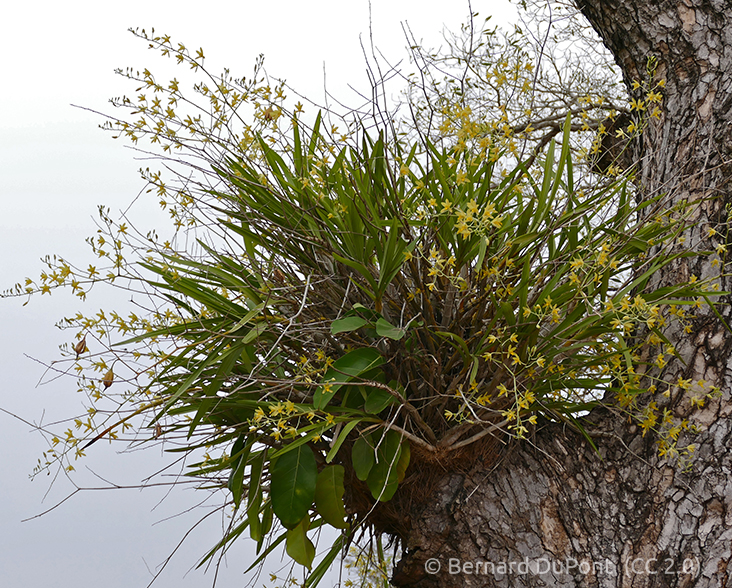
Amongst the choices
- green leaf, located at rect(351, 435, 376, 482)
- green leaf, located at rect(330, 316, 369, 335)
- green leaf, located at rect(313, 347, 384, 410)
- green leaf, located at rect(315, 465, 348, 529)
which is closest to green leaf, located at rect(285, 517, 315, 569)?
green leaf, located at rect(315, 465, 348, 529)

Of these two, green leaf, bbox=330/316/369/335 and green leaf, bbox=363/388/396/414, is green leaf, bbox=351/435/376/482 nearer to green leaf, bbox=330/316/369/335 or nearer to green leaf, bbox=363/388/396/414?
green leaf, bbox=363/388/396/414

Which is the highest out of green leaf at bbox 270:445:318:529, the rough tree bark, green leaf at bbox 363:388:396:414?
green leaf at bbox 363:388:396:414

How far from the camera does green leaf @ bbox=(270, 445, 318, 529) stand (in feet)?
2.95

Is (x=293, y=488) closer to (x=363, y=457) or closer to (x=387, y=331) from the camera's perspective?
(x=363, y=457)

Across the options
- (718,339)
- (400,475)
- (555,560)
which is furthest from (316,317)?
(718,339)

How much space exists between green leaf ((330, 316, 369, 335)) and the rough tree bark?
1.18 feet

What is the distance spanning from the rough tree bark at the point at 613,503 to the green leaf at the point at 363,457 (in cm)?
17

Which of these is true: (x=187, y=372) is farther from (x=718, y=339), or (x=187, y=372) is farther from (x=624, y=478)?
(x=718, y=339)

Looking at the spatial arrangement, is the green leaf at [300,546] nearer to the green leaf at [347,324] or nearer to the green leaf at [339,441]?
the green leaf at [339,441]

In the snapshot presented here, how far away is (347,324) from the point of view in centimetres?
80

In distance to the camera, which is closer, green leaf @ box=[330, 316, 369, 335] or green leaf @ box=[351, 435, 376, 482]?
green leaf @ box=[330, 316, 369, 335]

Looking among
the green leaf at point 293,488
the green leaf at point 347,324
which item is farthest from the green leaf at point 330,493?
the green leaf at point 347,324

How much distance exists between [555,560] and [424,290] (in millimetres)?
483

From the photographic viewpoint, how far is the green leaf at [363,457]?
901mm
